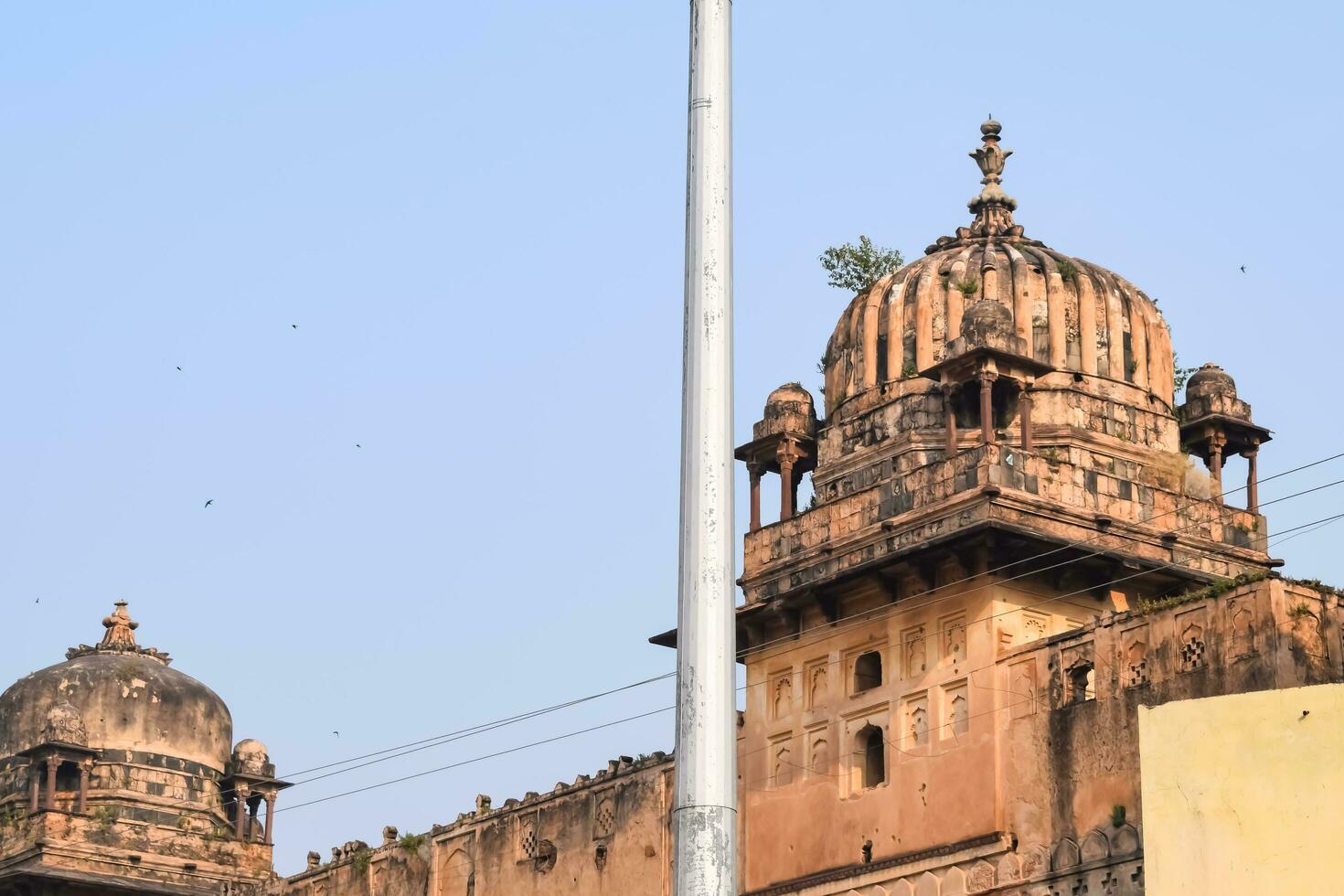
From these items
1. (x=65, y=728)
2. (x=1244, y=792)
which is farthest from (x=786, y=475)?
(x=65, y=728)

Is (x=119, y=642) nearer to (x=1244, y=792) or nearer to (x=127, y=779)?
(x=127, y=779)

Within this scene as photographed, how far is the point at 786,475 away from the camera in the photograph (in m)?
25.5

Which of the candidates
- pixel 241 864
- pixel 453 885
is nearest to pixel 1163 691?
pixel 453 885

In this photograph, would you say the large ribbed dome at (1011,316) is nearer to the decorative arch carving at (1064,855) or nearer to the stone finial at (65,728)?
the decorative arch carving at (1064,855)

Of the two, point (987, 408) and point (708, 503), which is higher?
point (987, 408)

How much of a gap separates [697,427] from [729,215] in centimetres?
96

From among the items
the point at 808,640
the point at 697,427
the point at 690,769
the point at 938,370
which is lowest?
the point at 690,769

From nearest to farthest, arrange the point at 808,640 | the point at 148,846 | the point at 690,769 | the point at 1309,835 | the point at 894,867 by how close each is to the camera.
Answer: the point at 690,769 → the point at 1309,835 → the point at 894,867 → the point at 808,640 → the point at 148,846

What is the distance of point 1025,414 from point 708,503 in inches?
544

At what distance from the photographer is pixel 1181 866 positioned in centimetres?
1834

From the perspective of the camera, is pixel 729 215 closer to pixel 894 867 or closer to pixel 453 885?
pixel 894 867

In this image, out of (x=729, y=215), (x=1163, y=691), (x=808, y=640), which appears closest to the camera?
(x=729, y=215)

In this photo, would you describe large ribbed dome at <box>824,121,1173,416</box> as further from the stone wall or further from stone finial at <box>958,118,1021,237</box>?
the stone wall

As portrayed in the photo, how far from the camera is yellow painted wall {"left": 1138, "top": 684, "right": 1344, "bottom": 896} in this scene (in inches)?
690
